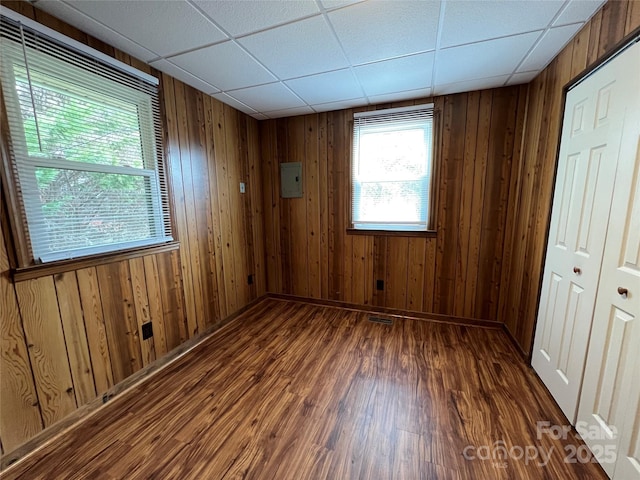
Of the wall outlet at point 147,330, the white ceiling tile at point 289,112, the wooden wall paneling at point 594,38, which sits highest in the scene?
the white ceiling tile at point 289,112

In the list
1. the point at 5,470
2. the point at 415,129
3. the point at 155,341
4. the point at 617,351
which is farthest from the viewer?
the point at 415,129

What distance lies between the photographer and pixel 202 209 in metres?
2.61

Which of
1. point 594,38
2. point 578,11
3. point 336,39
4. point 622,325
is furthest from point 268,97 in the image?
point 622,325

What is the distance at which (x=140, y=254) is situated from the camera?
2008 mm

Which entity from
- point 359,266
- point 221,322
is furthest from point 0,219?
point 359,266

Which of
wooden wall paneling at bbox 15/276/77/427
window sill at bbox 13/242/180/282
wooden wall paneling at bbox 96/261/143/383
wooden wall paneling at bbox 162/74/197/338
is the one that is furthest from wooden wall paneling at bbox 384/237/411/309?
wooden wall paneling at bbox 15/276/77/427

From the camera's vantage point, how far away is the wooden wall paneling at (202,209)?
8.10ft

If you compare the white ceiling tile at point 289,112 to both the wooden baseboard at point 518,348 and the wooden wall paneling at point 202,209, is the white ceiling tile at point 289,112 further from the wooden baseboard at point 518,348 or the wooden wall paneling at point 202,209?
the wooden baseboard at point 518,348

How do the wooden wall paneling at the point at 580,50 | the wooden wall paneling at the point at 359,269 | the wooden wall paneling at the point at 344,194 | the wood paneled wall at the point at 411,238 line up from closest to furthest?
the wooden wall paneling at the point at 580,50 → the wood paneled wall at the point at 411,238 → the wooden wall paneling at the point at 344,194 → the wooden wall paneling at the point at 359,269

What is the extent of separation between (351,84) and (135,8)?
1631 mm

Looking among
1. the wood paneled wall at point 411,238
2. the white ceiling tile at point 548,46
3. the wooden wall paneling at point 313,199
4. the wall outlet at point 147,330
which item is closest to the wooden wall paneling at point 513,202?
the wood paneled wall at point 411,238

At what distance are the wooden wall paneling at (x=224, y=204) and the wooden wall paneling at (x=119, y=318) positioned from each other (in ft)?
3.44

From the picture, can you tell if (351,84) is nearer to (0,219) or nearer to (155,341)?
(0,219)

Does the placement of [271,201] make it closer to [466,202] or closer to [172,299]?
[172,299]
